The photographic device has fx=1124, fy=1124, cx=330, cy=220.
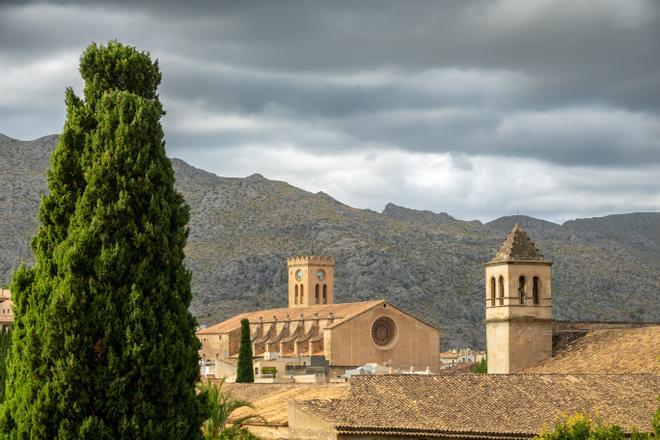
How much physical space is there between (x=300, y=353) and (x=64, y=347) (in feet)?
267

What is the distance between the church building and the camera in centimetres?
9375

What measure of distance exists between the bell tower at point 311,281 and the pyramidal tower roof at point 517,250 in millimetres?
71162

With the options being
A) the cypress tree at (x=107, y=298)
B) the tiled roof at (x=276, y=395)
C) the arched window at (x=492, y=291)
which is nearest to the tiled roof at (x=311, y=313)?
the tiled roof at (x=276, y=395)

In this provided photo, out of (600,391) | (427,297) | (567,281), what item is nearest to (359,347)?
(600,391)

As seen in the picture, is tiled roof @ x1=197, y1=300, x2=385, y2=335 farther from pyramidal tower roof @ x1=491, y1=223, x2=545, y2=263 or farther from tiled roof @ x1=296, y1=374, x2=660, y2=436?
tiled roof @ x1=296, y1=374, x2=660, y2=436

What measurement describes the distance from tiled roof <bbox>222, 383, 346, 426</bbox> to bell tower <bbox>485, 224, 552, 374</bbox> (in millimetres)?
7820

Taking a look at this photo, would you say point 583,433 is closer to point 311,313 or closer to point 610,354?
point 610,354

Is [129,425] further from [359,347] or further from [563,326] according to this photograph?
[359,347]

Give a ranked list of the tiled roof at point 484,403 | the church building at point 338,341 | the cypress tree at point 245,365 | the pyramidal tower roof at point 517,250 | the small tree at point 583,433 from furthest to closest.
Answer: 1. the church building at point 338,341
2. the cypress tree at point 245,365
3. the pyramidal tower roof at point 517,250
4. the tiled roof at point 484,403
5. the small tree at point 583,433

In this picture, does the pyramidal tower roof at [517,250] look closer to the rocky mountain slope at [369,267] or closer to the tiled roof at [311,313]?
the tiled roof at [311,313]

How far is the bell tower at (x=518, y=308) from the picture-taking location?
5188 cm

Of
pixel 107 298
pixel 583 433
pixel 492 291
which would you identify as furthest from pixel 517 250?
pixel 107 298

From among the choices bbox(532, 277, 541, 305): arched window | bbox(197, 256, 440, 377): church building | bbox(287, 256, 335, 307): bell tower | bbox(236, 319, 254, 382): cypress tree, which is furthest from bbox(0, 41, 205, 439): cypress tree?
bbox(287, 256, 335, 307): bell tower

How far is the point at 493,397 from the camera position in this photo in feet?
130
